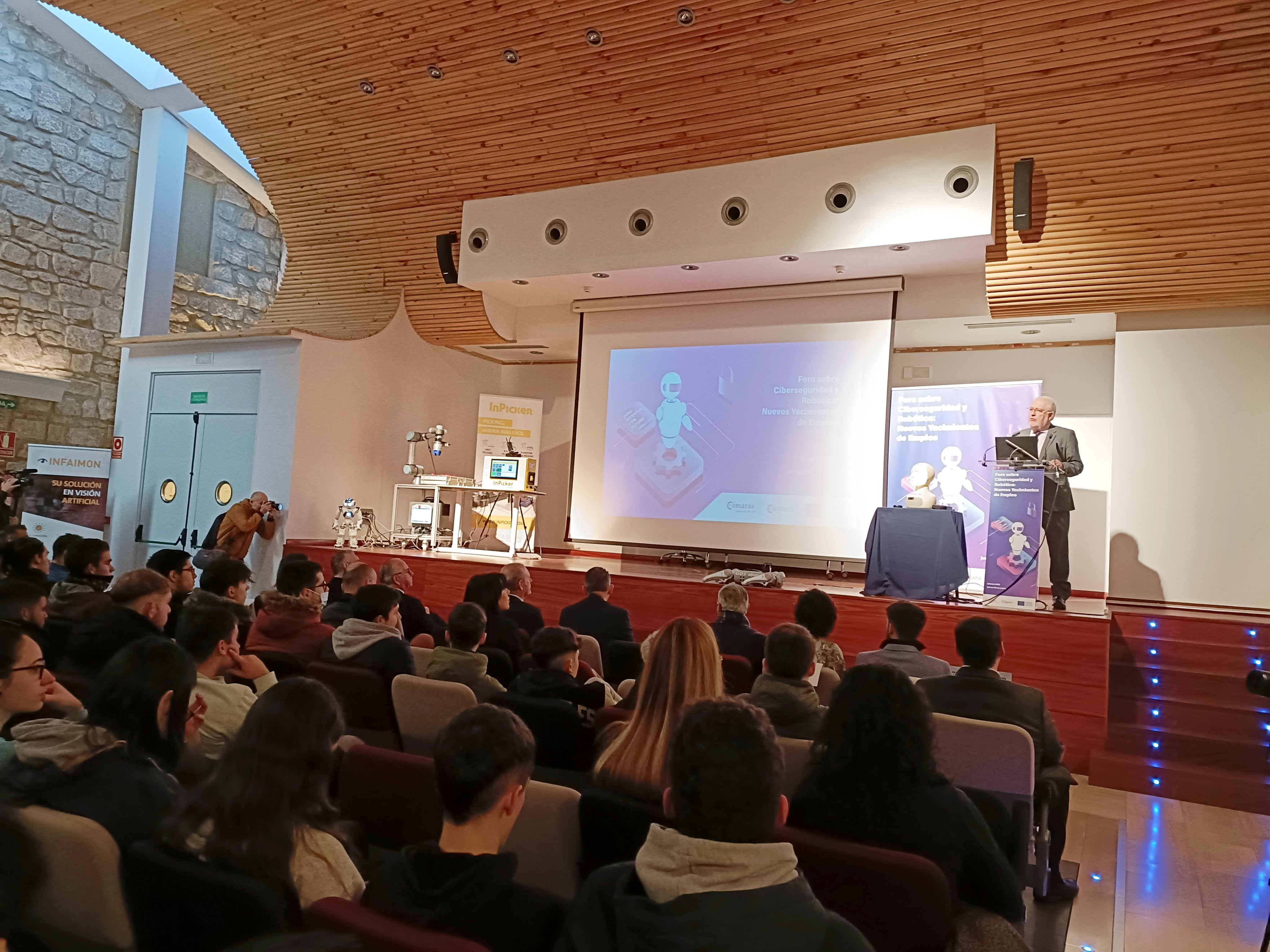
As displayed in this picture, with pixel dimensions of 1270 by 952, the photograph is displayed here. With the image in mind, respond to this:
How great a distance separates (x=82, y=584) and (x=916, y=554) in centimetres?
510

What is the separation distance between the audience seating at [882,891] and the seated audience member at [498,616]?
251 centimetres

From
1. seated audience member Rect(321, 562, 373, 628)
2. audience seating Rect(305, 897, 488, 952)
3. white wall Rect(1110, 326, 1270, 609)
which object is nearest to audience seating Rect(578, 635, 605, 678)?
seated audience member Rect(321, 562, 373, 628)

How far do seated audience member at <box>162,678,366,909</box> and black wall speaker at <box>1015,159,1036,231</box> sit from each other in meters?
6.33

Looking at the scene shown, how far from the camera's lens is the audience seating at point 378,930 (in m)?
1.14

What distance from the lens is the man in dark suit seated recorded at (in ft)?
10.00

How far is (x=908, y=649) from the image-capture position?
371cm

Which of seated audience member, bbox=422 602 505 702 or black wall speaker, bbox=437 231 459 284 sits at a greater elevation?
black wall speaker, bbox=437 231 459 284

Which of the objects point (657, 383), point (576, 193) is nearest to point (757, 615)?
point (657, 383)

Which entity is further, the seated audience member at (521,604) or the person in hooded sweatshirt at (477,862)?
the seated audience member at (521,604)

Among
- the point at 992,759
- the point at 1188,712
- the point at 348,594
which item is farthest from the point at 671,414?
the point at 992,759

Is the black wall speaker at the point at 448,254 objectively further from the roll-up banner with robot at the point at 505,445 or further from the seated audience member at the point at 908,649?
the seated audience member at the point at 908,649

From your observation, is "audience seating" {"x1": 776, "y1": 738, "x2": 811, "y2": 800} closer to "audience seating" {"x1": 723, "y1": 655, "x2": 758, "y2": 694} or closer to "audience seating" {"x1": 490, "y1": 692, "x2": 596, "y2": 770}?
"audience seating" {"x1": 490, "y1": 692, "x2": 596, "y2": 770}

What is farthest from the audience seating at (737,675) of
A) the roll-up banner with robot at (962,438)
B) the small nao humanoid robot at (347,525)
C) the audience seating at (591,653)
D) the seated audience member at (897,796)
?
the small nao humanoid robot at (347,525)

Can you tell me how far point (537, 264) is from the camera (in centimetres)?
857
